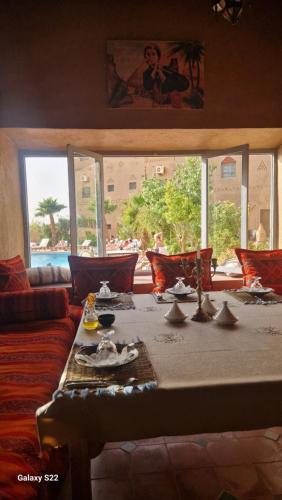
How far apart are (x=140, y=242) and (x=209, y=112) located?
6840 millimetres

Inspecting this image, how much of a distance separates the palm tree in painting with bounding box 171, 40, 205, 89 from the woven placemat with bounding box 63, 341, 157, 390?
3.13 metres

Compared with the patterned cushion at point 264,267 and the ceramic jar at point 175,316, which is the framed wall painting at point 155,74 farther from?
the ceramic jar at point 175,316

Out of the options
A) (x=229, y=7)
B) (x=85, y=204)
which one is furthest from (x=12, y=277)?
(x=229, y=7)

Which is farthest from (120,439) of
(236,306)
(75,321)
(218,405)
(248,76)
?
(248,76)

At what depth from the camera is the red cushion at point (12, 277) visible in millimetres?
2785

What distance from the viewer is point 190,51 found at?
3.46 meters

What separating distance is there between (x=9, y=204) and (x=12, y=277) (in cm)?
126

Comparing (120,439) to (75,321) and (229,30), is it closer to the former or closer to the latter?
(75,321)

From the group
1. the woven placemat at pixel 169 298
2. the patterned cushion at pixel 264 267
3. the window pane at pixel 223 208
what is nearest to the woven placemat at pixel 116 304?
the woven placemat at pixel 169 298

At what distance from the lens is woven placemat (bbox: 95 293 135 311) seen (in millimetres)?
2189

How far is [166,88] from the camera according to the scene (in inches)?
138

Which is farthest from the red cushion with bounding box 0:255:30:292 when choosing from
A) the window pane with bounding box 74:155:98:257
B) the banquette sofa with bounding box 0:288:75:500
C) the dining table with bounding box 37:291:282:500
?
the dining table with bounding box 37:291:282:500

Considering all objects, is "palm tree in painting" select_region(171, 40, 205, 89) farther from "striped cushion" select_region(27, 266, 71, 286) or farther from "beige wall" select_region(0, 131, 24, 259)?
"striped cushion" select_region(27, 266, 71, 286)

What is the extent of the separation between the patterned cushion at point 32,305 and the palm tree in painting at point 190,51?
2540 mm
